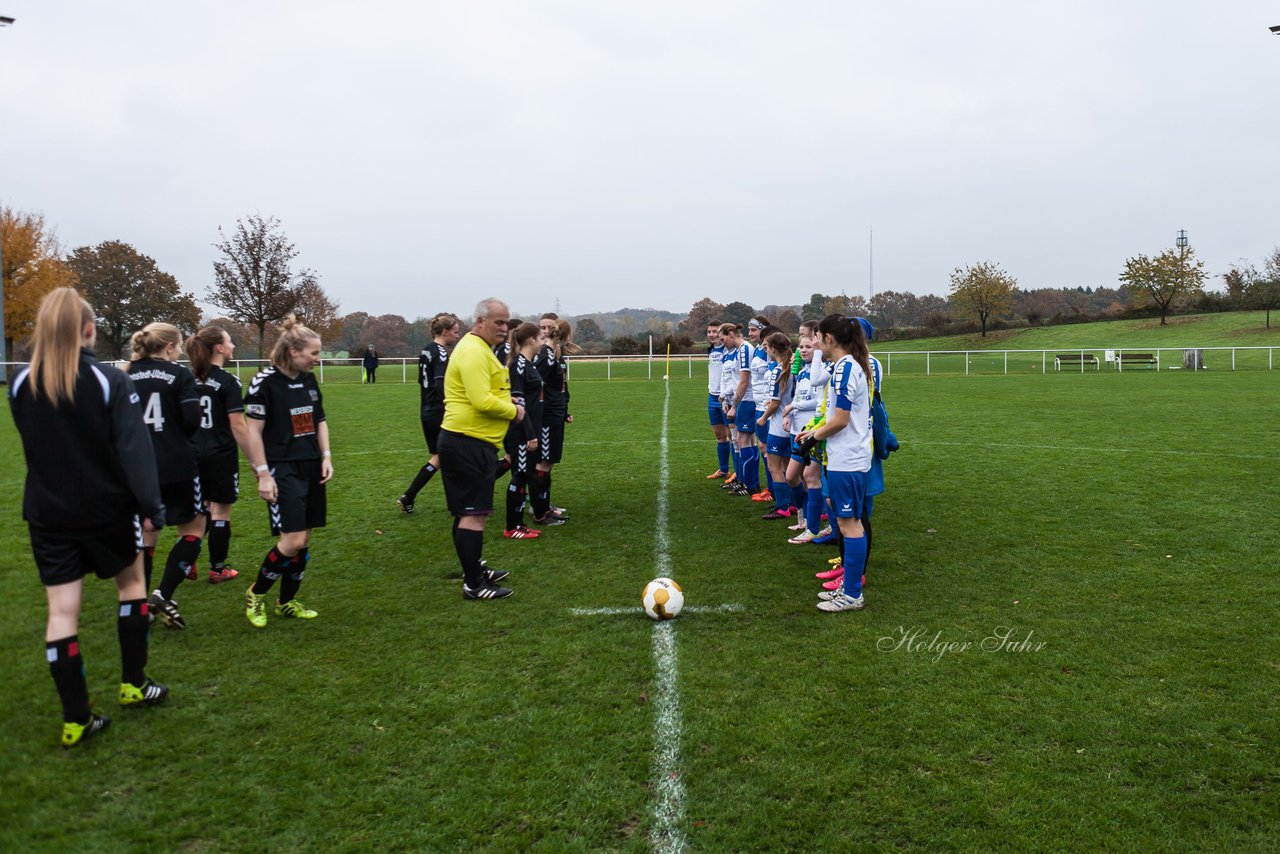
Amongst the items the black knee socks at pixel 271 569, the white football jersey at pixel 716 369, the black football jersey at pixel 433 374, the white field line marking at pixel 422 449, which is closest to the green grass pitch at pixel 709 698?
the black knee socks at pixel 271 569

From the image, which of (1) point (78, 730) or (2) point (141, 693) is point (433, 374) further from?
(1) point (78, 730)

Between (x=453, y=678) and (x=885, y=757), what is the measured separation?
2308 millimetres

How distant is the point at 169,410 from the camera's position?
509 cm

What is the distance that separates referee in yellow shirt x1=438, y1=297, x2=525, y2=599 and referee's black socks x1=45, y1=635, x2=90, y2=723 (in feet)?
7.48

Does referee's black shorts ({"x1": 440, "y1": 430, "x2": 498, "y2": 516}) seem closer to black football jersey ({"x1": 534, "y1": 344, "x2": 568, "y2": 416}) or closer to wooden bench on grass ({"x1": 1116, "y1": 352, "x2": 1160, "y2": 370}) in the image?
black football jersey ({"x1": 534, "y1": 344, "x2": 568, "y2": 416})

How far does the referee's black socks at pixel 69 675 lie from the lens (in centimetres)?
355

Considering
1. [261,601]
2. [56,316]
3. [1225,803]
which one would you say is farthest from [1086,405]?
[56,316]

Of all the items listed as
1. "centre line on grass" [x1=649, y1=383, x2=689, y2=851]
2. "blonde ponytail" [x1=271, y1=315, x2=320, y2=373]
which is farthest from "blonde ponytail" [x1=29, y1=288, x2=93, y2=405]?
"centre line on grass" [x1=649, y1=383, x2=689, y2=851]

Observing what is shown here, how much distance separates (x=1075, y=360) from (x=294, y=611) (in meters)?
42.4

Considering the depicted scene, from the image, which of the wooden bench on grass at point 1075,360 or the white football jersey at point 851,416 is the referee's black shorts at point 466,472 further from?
the wooden bench on grass at point 1075,360

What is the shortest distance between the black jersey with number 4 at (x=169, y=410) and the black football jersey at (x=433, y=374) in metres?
2.99

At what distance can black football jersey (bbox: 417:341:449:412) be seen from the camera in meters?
8.14

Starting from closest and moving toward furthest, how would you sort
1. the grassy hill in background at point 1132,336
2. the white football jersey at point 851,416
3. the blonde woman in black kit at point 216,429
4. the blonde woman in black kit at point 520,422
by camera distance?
the white football jersey at point 851,416
the blonde woman in black kit at point 216,429
the blonde woman in black kit at point 520,422
the grassy hill in background at point 1132,336

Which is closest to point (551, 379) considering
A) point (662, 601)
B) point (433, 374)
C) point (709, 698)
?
point (433, 374)
